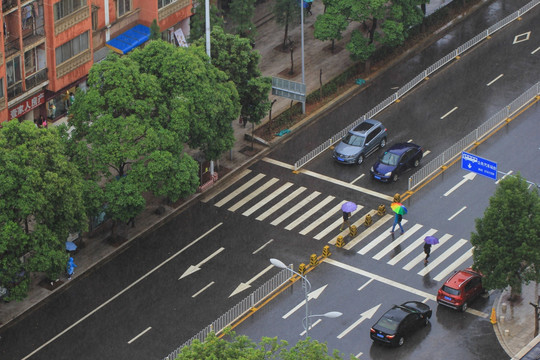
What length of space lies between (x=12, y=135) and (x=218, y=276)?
1654cm

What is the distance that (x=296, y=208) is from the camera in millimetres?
97625

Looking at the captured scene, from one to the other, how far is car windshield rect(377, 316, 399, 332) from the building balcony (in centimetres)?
3242

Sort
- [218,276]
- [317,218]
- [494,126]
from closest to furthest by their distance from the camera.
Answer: [218,276] < [317,218] < [494,126]

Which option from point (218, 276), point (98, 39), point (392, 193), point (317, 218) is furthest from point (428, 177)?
point (98, 39)

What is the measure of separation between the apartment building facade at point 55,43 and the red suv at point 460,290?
3251 cm

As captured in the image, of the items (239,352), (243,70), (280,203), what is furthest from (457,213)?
(239,352)

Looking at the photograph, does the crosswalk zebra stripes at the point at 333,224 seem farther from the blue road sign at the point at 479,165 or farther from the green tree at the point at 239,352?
the green tree at the point at 239,352

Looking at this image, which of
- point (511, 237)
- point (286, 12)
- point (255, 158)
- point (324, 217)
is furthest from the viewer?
point (286, 12)

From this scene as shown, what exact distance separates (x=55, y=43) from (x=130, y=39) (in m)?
9.55

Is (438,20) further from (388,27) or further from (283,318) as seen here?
(283,318)

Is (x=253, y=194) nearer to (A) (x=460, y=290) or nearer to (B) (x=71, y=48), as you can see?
(B) (x=71, y=48)

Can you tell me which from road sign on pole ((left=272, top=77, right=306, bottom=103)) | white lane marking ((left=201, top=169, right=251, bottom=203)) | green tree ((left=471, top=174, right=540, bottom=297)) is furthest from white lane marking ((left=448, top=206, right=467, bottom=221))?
road sign on pole ((left=272, top=77, right=306, bottom=103))

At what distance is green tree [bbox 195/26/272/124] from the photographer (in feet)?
325

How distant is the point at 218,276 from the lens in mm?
90750
